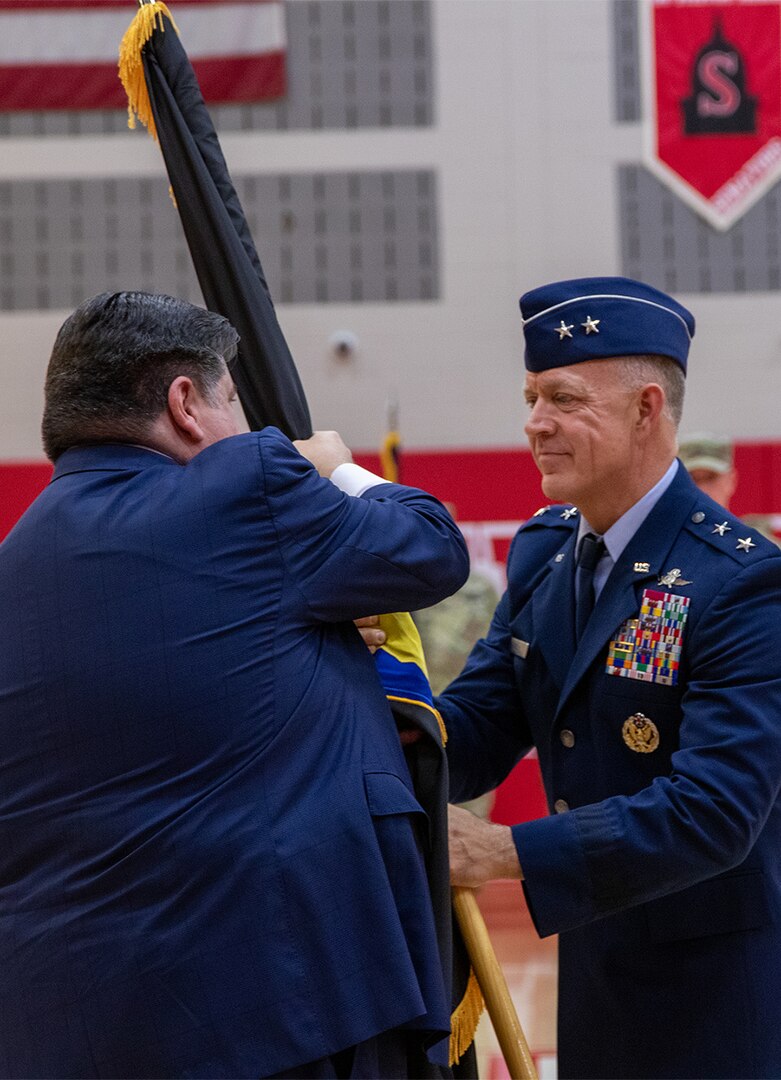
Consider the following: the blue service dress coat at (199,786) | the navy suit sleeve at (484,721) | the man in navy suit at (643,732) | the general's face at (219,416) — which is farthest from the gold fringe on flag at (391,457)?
the blue service dress coat at (199,786)

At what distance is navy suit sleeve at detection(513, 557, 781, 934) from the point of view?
5.46 ft

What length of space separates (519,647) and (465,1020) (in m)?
0.57

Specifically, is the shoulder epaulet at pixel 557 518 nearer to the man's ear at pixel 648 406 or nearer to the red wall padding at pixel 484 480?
the man's ear at pixel 648 406

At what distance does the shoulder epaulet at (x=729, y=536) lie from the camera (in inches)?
70.7

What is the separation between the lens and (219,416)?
1.57 m

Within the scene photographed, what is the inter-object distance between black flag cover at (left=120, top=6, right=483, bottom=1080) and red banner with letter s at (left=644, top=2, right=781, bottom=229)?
5.90 metres

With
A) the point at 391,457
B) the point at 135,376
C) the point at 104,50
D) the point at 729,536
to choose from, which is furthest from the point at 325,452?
the point at 104,50

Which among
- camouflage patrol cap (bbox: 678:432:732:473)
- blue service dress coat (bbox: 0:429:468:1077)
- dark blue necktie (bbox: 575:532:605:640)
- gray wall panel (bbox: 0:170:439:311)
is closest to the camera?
blue service dress coat (bbox: 0:429:468:1077)

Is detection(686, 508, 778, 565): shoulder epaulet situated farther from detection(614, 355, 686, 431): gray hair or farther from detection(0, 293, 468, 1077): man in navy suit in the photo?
detection(0, 293, 468, 1077): man in navy suit

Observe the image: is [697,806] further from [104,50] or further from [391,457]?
[104,50]

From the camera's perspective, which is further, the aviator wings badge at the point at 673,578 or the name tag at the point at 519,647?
the name tag at the point at 519,647

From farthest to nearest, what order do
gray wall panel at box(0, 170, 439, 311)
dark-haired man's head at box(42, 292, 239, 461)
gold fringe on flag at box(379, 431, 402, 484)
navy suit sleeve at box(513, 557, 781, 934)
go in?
gray wall panel at box(0, 170, 439, 311) → gold fringe on flag at box(379, 431, 402, 484) → navy suit sleeve at box(513, 557, 781, 934) → dark-haired man's head at box(42, 292, 239, 461)

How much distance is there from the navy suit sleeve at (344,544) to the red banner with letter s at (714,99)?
637cm

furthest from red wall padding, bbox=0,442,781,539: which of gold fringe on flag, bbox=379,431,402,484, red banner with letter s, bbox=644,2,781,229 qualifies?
red banner with letter s, bbox=644,2,781,229
